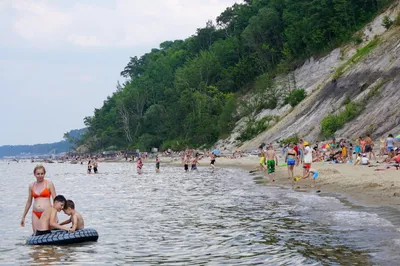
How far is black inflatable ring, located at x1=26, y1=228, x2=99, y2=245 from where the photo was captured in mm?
12000

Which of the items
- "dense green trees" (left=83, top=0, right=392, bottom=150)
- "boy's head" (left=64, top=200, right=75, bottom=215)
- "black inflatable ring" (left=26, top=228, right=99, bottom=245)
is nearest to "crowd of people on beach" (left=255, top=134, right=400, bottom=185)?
"black inflatable ring" (left=26, top=228, right=99, bottom=245)

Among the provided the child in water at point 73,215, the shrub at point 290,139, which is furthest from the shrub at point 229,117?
the child in water at point 73,215

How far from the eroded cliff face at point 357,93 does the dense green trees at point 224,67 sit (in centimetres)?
392

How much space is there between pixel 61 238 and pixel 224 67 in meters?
85.7

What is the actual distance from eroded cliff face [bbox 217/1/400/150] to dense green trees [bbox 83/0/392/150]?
3.92m

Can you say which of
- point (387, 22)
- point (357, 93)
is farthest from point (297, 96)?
point (357, 93)

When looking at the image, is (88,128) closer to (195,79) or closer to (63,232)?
(195,79)

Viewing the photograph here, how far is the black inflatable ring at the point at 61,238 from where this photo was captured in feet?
39.4

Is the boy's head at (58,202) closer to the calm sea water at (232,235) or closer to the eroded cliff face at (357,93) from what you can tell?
the calm sea water at (232,235)

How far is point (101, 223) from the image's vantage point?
1631 cm

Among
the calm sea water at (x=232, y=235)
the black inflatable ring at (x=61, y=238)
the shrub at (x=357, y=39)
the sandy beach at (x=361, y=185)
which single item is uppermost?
the shrub at (x=357, y=39)

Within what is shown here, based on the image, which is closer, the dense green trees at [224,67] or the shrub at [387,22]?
the shrub at [387,22]

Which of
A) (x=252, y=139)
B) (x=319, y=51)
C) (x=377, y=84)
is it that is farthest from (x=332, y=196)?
(x=319, y=51)

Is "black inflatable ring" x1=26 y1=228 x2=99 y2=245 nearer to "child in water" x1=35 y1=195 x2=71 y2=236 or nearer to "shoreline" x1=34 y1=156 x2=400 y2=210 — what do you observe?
"child in water" x1=35 y1=195 x2=71 y2=236
